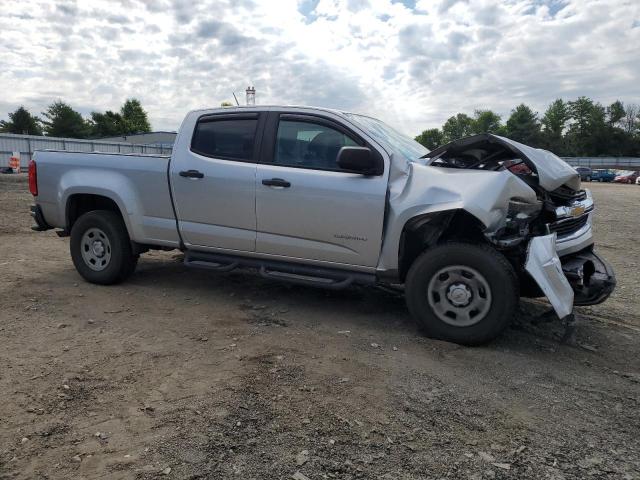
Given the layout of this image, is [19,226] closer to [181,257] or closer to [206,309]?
[181,257]

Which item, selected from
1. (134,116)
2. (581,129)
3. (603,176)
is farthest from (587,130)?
(134,116)

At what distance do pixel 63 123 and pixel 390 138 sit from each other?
3217 inches

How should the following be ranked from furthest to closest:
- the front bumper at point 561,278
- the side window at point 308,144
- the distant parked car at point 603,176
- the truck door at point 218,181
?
the distant parked car at point 603,176
the truck door at point 218,181
the side window at point 308,144
the front bumper at point 561,278

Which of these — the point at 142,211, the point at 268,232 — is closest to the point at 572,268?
the point at 268,232

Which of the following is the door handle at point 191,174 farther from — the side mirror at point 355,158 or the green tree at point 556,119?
the green tree at point 556,119

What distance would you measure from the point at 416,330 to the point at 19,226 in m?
8.46

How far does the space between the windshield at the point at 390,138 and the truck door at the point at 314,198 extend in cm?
20

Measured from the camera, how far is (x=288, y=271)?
4723 mm

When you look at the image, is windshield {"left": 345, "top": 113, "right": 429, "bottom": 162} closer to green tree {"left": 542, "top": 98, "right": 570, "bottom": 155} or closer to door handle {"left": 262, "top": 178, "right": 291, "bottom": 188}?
door handle {"left": 262, "top": 178, "right": 291, "bottom": 188}

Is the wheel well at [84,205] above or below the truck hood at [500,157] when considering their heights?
below

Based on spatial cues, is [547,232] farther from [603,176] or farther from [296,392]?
[603,176]

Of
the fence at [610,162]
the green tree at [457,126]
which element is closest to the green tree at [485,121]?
the green tree at [457,126]

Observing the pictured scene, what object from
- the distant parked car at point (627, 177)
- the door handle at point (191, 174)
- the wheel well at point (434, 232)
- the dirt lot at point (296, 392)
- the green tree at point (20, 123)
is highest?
the green tree at point (20, 123)

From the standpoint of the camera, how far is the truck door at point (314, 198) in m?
4.31
